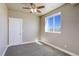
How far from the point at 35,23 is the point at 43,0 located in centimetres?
393

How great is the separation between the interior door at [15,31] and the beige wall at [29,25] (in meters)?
0.25

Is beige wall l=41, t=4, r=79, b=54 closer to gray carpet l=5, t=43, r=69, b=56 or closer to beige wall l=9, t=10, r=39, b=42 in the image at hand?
gray carpet l=5, t=43, r=69, b=56

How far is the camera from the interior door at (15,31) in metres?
3.87

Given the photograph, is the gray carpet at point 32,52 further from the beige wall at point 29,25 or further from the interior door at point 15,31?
the beige wall at point 29,25

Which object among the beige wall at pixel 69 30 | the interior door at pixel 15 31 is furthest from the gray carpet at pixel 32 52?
the interior door at pixel 15 31

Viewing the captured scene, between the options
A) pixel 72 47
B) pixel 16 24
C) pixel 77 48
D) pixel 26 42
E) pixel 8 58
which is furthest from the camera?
pixel 26 42

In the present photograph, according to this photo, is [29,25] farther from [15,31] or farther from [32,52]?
[32,52]

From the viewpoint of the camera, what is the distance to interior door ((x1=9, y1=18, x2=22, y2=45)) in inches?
152

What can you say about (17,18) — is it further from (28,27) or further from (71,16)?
(71,16)

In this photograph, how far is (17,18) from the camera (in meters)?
4.12

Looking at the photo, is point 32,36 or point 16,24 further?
point 32,36

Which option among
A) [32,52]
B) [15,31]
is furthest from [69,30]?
[15,31]

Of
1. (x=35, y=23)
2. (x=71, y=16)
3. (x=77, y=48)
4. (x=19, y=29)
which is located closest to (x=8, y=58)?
(x=77, y=48)

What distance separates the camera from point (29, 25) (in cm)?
458
